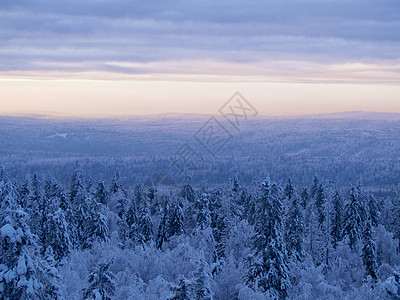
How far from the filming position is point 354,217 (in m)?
45.2

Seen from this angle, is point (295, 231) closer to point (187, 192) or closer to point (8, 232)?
point (187, 192)

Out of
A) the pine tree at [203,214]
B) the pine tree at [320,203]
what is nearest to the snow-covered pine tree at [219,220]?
the pine tree at [203,214]

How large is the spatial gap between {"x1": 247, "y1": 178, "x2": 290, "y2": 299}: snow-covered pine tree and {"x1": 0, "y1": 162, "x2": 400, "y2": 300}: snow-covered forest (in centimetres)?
6

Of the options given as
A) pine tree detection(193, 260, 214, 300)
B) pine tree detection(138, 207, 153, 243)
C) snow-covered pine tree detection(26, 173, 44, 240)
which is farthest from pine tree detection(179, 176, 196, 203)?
pine tree detection(193, 260, 214, 300)

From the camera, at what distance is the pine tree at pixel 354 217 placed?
148 feet

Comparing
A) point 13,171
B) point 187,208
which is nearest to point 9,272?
point 187,208

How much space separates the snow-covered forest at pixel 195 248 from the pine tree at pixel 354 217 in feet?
0.36

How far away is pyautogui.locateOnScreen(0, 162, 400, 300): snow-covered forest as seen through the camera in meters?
15.6

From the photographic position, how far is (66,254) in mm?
37000

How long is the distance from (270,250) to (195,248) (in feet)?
38.3

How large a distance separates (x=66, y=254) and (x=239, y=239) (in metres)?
15.5

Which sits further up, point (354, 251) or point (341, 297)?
point (341, 297)

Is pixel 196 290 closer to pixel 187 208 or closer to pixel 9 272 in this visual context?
pixel 9 272

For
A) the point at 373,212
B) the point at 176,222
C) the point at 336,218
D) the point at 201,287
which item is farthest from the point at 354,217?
the point at 201,287
